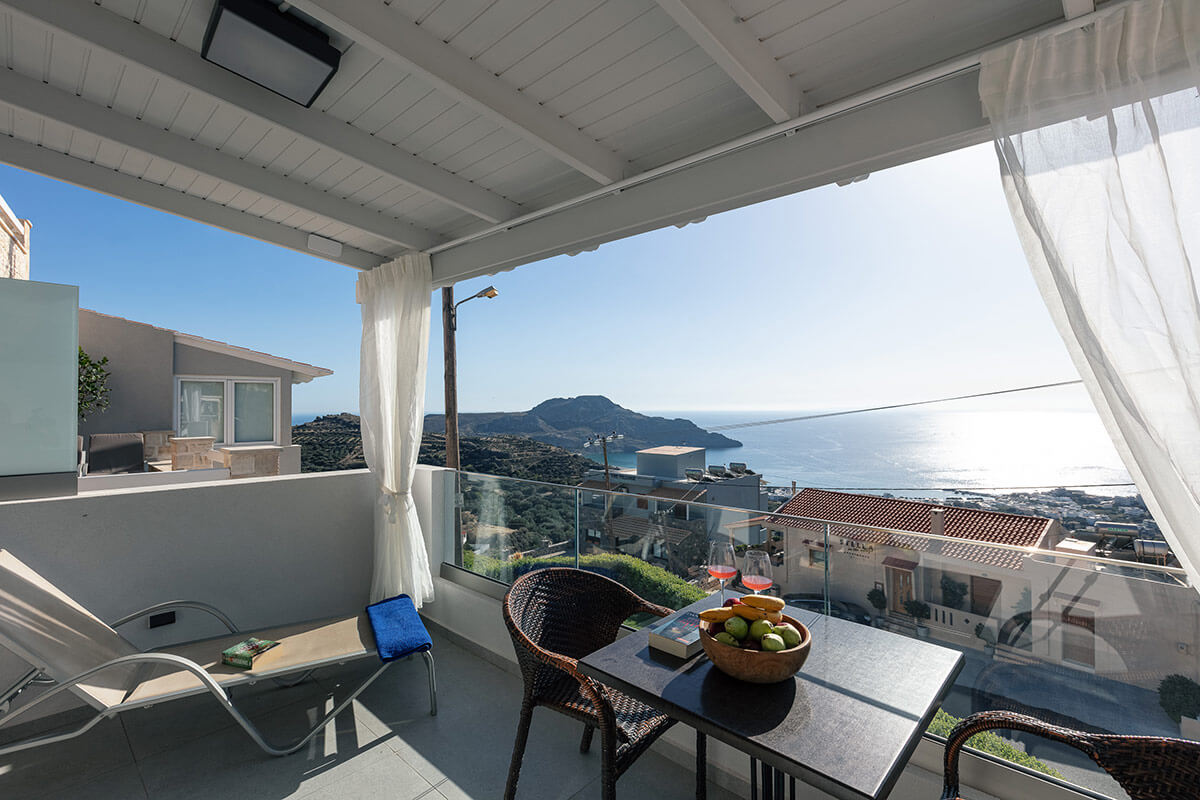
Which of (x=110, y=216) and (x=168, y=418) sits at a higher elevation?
(x=110, y=216)

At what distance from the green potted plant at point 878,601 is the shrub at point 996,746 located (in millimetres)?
314

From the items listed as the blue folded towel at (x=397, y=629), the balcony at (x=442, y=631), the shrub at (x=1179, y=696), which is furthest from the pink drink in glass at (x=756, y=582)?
the blue folded towel at (x=397, y=629)

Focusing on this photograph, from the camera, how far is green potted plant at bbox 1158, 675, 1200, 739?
4.33ft

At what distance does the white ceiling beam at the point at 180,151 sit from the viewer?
→ 187 cm

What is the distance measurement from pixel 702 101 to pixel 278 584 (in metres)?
3.55

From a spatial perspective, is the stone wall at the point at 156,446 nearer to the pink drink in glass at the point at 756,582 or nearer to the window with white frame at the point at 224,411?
the window with white frame at the point at 224,411

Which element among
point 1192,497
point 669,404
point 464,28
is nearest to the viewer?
point 1192,497

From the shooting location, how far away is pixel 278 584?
3223 millimetres

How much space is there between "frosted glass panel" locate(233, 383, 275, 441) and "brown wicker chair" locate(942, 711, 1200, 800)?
35.5 ft

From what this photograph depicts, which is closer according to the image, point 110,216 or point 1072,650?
point 1072,650

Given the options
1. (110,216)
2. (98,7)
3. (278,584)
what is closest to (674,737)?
(278,584)

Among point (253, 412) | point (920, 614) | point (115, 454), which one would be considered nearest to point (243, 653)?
point (920, 614)

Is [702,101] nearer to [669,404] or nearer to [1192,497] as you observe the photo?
[1192,497]

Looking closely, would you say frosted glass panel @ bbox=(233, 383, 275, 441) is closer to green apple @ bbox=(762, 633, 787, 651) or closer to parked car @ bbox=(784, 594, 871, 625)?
parked car @ bbox=(784, 594, 871, 625)
